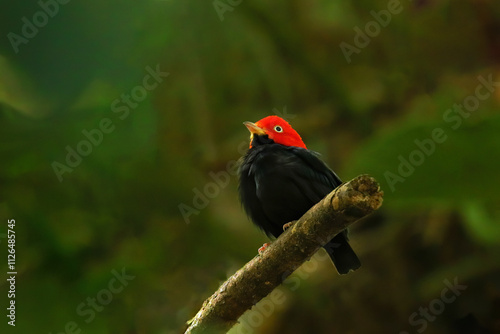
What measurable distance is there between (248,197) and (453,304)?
5.41 feet

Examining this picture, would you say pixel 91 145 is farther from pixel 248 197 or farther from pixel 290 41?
pixel 290 41

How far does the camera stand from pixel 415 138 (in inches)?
111

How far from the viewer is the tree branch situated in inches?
68.8
